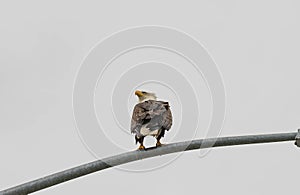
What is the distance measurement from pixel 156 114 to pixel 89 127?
3.87 feet

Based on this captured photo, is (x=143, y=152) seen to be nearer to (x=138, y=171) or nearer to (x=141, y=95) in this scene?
(x=138, y=171)

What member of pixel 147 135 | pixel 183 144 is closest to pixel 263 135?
pixel 183 144

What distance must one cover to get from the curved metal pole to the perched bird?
47.6 inches

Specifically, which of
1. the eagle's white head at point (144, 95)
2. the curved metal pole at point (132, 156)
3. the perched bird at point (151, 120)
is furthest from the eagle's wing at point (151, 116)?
the curved metal pole at point (132, 156)

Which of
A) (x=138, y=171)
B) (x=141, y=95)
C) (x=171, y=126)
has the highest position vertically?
(x=141, y=95)

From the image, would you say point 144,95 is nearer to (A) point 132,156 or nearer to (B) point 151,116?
(B) point 151,116

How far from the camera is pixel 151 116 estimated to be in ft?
35.0

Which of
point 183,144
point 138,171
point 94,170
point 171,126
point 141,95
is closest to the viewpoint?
point 94,170

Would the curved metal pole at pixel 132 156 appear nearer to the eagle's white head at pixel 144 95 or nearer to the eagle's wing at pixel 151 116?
the eagle's wing at pixel 151 116

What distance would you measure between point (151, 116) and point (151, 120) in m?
0.08

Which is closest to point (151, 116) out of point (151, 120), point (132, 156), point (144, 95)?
point (151, 120)

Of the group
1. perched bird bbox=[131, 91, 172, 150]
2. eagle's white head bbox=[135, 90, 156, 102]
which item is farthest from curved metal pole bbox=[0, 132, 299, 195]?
eagle's white head bbox=[135, 90, 156, 102]

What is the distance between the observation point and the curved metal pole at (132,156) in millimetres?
7461

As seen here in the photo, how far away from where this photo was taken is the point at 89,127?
10711mm
